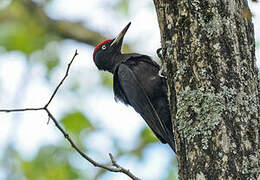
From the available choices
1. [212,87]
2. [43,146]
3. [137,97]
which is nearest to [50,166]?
[43,146]

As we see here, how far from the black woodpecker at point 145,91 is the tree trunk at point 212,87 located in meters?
1.54

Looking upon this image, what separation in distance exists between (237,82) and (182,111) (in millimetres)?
368

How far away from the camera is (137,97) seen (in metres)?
4.77

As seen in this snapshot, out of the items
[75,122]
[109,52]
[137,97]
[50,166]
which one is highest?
[109,52]

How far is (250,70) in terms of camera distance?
2.75m

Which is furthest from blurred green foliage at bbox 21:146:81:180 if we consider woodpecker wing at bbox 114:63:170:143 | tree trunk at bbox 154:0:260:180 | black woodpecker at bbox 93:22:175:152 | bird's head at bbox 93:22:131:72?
tree trunk at bbox 154:0:260:180

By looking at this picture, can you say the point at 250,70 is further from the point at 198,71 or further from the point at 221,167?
the point at 221,167

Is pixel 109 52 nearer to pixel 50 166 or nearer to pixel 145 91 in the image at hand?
pixel 145 91

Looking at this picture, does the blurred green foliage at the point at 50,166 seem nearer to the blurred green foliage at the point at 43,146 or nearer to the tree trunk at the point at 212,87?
the blurred green foliage at the point at 43,146

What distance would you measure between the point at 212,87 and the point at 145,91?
2.07 metres

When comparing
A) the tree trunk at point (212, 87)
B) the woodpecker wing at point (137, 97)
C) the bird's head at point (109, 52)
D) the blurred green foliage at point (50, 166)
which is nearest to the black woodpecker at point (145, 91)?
the woodpecker wing at point (137, 97)

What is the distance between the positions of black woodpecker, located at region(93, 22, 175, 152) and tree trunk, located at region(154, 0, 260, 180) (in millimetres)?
1541

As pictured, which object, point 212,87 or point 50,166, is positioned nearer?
point 212,87

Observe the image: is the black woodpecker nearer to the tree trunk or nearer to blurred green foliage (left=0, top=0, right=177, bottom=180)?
the tree trunk
